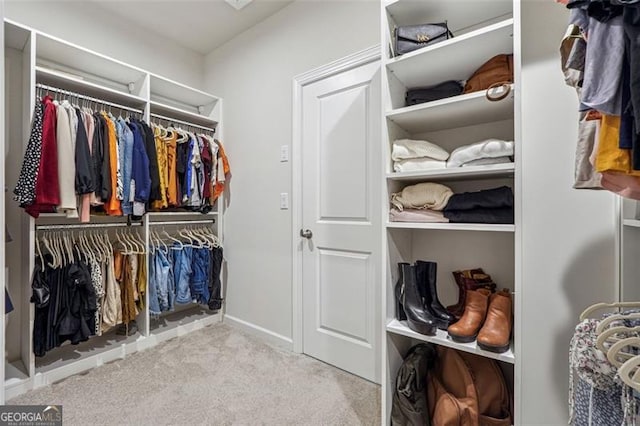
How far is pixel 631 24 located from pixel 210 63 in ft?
10.1

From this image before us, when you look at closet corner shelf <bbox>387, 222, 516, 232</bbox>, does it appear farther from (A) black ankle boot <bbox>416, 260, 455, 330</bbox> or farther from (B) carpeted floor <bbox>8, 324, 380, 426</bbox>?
(B) carpeted floor <bbox>8, 324, 380, 426</bbox>

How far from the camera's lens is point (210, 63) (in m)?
2.90

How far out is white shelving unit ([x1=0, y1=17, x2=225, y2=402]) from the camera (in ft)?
5.63

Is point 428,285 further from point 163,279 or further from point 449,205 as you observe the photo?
point 163,279

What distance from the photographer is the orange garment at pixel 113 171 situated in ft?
6.33

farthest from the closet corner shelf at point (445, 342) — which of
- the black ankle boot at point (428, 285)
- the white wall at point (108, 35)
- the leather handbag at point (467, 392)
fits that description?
the white wall at point (108, 35)

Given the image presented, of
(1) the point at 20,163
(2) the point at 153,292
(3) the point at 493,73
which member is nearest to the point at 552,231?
(3) the point at 493,73

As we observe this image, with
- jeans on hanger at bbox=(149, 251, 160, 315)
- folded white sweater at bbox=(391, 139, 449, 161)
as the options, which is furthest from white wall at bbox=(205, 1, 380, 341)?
folded white sweater at bbox=(391, 139, 449, 161)

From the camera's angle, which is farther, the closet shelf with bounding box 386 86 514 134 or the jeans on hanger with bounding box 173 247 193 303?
the jeans on hanger with bounding box 173 247 193 303

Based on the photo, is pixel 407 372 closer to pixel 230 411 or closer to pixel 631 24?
pixel 230 411

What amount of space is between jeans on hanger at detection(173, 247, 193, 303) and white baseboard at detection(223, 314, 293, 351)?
0.42 m

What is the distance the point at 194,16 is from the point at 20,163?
1631mm

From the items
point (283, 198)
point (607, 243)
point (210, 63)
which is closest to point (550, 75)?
point (607, 243)

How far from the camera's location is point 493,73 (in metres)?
1.23
